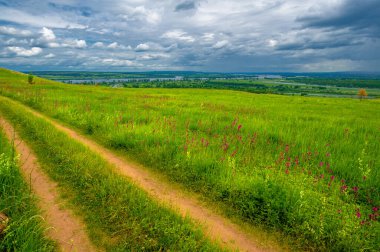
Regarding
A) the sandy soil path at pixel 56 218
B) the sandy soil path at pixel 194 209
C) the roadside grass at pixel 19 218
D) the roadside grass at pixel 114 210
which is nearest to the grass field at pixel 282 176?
the sandy soil path at pixel 194 209

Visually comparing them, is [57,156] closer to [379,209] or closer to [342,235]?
[342,235]

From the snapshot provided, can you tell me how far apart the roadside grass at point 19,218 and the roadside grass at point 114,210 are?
622mm

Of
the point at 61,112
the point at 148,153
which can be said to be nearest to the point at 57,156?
the point at 148,153

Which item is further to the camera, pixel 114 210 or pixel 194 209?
pixel 194 209

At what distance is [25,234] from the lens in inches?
117

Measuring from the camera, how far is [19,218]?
3.46 metres

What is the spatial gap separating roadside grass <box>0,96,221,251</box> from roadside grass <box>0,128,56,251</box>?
24.5 inches

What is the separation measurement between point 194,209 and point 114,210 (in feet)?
4.97

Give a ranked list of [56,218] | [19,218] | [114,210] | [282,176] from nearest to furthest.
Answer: [19,218], [56,218], [114,210], [282,176]

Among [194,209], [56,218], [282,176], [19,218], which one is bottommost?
[194,209]

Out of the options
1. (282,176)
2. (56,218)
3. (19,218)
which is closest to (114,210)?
(56,218)

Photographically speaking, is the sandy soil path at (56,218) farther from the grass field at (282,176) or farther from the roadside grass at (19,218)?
the grass field at (282,176)

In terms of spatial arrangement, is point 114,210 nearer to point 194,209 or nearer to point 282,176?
point 194,209

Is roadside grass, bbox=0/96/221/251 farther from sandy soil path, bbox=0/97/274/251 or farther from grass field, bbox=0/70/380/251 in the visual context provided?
grass field, bbox=0/70/380/251
